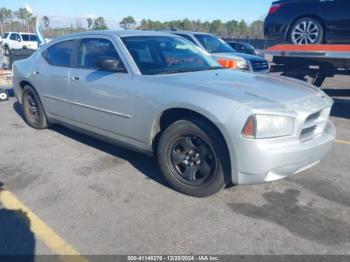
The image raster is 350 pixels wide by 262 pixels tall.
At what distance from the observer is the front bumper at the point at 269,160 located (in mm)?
3020

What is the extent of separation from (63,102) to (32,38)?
30776mm

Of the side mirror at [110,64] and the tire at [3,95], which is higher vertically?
the side mirror at [110,64]

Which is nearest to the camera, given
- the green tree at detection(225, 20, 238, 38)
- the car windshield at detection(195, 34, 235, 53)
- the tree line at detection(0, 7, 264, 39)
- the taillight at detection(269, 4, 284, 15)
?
the taillight at detection(269, 4, 284, 15)

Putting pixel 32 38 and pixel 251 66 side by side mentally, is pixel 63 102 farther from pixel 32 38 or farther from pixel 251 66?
pixel 32 38

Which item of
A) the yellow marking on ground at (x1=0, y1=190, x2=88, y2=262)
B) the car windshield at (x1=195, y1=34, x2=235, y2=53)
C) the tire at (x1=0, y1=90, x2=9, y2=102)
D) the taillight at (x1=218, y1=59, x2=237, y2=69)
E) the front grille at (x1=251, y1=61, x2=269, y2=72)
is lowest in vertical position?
the yellow marking on ground at (x1=0, y1=190, x2=88, y2=262)

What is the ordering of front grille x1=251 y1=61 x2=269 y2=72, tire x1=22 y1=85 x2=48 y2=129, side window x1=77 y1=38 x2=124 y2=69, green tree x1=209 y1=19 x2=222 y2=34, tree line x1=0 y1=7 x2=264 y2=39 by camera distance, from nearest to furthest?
side window x1=77 y1=38 x2=124 y2=69
tire x1=22 y1=85 x2=48 y2=129
front grille x1=251 y1=61 x2=269 y2=72
tree line x1=0 y1=7 x2=264 y2=39
green tree x1=209 y1=19 x2=222 y2=34

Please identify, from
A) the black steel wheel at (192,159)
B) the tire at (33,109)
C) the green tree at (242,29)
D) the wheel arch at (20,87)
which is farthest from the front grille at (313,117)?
the green tree at (242,29)

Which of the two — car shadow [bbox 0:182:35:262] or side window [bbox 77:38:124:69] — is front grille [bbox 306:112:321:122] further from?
car shadow [bbox 0:182:35:262]

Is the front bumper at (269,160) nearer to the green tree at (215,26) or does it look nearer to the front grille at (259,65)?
the front grille at (259,65)

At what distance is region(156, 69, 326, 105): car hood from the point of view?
10.7 ft

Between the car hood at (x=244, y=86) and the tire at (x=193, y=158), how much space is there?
0.39m

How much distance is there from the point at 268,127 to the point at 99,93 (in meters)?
2.18

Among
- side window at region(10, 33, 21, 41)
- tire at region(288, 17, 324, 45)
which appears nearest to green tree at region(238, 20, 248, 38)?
side window at region(10, 33, 21, 41)

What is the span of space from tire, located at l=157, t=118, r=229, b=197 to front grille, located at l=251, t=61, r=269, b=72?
612cm
